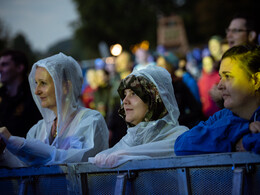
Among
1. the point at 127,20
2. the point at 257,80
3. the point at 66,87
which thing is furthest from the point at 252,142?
the point at 127,20

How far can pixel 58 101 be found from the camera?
388cm

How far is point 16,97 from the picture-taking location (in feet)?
16.9

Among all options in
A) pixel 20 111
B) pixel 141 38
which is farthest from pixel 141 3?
pixel 20 111

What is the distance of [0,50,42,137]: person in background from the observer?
192 inches

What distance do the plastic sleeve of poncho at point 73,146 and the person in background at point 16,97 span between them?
755 millimetres

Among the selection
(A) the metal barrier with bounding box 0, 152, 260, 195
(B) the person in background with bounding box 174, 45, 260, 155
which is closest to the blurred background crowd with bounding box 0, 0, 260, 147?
(A) the metal barrier with bounding box 0, 152, 260, 195

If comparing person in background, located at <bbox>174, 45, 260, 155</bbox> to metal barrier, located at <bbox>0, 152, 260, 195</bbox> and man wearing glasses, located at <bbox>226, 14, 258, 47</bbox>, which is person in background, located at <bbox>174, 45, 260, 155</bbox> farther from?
man wearing glasses, located at <bbox>226, 14, 258, 47</bbox>

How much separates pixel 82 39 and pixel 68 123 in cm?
4048

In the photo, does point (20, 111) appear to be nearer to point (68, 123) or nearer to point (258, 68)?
point (68, 123)

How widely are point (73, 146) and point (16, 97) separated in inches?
75.2

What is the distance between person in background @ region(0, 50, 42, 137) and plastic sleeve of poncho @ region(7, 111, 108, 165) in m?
0.76

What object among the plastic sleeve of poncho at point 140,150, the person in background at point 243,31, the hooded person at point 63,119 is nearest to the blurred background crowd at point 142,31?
the person in background at point 243,31

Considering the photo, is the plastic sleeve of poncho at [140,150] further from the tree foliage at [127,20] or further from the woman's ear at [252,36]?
the tree foliage at [127,20]

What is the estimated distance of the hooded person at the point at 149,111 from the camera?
3.14 metres
